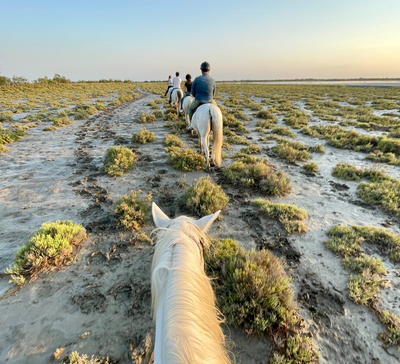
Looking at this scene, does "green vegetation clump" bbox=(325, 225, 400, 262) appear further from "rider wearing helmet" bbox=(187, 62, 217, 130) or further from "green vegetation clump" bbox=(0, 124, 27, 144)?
"green vegetation clump" bbox=(0, 124, 27, 144)

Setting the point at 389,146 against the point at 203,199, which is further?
the point at 389,146

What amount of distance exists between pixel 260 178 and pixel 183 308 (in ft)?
14.8

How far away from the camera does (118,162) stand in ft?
19.2

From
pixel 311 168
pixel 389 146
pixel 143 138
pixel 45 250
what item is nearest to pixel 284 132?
pixel 389 146

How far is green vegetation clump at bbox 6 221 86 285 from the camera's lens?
2771 mm

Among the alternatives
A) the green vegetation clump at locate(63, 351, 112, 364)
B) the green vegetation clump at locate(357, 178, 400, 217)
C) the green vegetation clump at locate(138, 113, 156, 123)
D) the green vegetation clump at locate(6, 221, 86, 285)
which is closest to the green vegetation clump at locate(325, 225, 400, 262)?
the green vegetation clump at locate(357, 178, 400, 217)

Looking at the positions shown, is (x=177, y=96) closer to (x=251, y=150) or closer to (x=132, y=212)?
(x=251, y=150)

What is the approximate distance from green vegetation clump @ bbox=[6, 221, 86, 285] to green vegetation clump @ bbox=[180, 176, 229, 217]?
6.45ft

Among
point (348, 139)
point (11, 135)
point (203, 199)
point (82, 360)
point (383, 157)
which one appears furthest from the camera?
point (11, 135)

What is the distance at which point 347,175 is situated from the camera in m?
5.62

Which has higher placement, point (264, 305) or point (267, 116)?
point (267, 116)

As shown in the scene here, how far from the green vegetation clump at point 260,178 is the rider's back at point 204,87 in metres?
2.43

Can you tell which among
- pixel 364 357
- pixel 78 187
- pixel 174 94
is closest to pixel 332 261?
pixel 364 357

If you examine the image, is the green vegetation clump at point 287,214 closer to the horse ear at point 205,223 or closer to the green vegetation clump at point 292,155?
the horse ear at point 205,223
